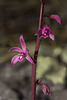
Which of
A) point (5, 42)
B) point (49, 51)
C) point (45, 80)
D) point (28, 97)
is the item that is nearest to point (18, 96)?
point (28, 97)

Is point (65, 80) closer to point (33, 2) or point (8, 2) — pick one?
point (33, 2)

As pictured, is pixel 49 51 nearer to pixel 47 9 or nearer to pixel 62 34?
pixel 62 34

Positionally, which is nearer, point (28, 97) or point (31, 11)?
point (28, 97)

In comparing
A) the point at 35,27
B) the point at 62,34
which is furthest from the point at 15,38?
the point at 62,34

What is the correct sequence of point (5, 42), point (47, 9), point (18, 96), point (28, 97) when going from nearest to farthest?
point (18, 96)
point (28, 97)
point (5, 42)
point (47, 9)

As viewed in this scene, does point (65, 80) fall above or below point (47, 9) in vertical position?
below

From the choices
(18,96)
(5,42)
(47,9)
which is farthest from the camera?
(47,9)
